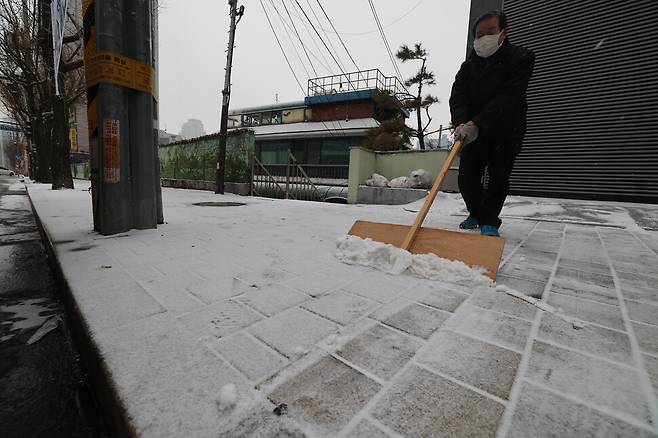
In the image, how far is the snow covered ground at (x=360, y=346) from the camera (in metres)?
0.61

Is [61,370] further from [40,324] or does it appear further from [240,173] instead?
[240,173]

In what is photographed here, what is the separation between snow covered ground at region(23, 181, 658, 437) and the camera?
614 millimetres

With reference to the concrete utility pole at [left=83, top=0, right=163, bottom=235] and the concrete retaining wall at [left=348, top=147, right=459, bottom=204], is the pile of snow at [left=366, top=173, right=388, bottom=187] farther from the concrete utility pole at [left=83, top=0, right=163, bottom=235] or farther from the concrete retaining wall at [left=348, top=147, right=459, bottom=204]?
the concrete utility pole at [left=83, top=0, right=163, bottom=235]

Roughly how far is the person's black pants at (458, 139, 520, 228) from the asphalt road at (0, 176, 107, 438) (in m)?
2.81

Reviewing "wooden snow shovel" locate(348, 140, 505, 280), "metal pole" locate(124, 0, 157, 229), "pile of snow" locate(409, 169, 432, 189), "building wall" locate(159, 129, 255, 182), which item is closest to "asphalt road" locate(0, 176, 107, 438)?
"metal pole" locate(124, 0, 157, 229)

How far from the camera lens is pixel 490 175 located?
259 cm

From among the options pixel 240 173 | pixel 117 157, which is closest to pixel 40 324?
pixel 117 157

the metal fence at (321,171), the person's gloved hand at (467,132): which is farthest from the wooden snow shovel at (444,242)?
the metal fence at (321,171)

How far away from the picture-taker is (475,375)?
76 centimetres

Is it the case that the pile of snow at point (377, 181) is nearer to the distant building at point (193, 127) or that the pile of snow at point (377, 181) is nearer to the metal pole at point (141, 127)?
the metal pole at point (141, 127)

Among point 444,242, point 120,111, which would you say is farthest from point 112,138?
point 444,242

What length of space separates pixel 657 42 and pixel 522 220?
4937 millimetres

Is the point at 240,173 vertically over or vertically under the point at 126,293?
over

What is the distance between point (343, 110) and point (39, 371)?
18652 millimetres
